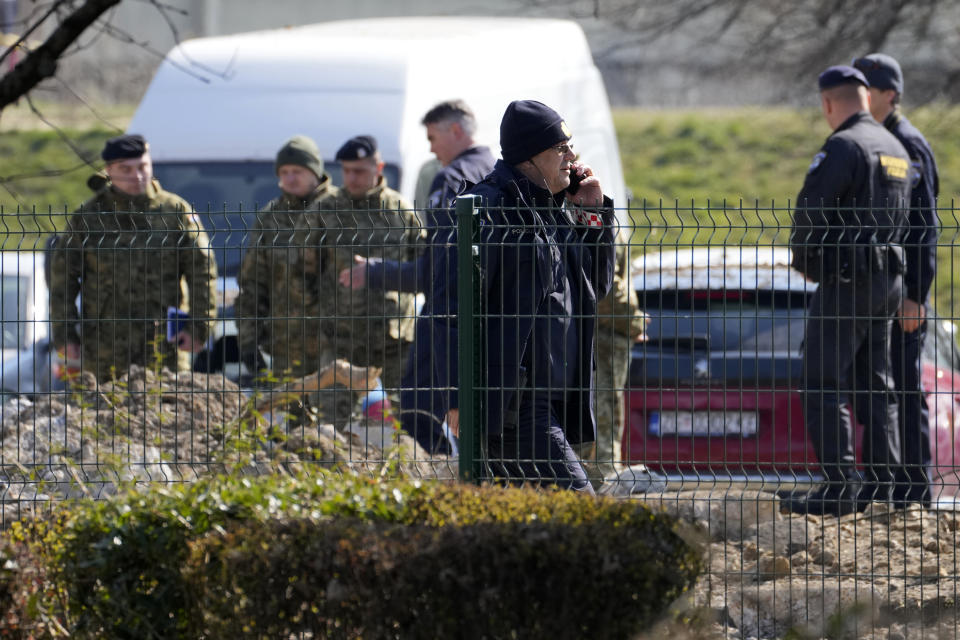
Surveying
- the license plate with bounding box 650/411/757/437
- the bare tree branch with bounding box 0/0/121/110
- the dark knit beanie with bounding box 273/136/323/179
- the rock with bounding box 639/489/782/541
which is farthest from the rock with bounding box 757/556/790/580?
the dark knit beanie with bounding box 273/136/323/179

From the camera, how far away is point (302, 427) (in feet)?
21.3

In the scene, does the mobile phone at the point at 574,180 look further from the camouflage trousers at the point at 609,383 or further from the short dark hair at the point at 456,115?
the short dark hair at the point at 456,115

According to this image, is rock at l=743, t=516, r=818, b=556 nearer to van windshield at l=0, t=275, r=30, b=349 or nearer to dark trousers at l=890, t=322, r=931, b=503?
dark trousers at l=890, t=322, r=931, b=503

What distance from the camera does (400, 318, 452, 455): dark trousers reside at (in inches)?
231

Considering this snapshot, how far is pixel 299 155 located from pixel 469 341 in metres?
3.19

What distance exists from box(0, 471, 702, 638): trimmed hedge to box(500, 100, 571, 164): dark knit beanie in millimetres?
1523

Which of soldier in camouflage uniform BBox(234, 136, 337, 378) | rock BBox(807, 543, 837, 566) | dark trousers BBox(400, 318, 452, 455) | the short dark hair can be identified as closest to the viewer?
dark trousers BBox(400, 318, 452, 455)

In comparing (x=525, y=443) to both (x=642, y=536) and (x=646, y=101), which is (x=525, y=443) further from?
(x=646, y=101)

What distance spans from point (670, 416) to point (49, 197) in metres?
17.2

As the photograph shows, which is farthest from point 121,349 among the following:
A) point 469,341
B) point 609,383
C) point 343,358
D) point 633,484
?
point 633,484

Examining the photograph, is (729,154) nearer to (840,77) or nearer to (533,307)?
(840,77)

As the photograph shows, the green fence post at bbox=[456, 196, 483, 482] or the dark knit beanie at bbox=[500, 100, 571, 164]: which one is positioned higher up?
the dark knit beanie at bbox=[500, 100, 571, 164]

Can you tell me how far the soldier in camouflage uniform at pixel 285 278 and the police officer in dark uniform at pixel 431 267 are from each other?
489 millimetres

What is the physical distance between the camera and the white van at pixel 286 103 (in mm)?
9406
